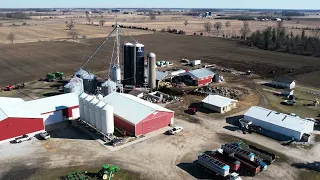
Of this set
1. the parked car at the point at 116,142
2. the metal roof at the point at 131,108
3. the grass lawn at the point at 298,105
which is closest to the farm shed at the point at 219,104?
the grass lawn at the point at 298,105

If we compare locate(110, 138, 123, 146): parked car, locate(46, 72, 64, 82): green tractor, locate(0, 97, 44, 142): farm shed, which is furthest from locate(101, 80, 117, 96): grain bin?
locate(46, 72, 64, 82): green tractor

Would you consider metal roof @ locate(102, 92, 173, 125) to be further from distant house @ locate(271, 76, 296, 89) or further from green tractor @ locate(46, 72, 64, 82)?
distant house @ locate(271, 76, 296, 89)

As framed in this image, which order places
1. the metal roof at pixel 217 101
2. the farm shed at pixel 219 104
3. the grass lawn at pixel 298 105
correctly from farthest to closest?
the metal roof at pixel 217 101 → the farm shed at pixel 219 104 → the grass lawn at pixel 298 105

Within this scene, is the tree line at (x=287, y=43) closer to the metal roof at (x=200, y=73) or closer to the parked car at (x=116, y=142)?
the metal roof at (x=200, y=73)

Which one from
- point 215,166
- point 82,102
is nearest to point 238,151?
point 215,166

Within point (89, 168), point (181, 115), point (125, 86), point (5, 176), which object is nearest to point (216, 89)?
point (181, 115)

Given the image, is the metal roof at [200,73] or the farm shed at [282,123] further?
the metal roof at [200,73]
